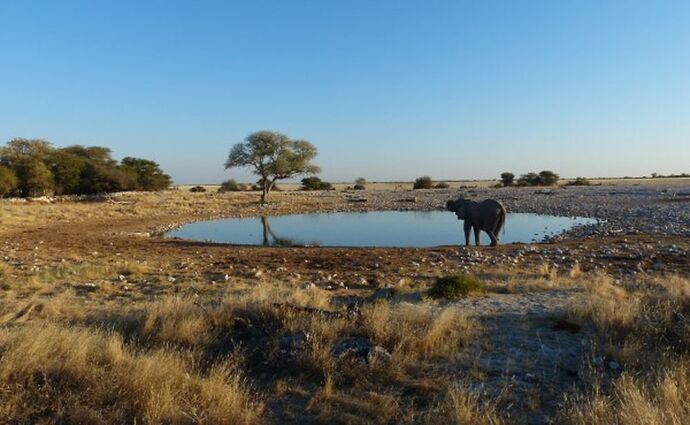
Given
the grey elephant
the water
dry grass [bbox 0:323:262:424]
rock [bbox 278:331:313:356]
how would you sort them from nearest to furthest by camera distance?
1. dry grass [bbox 0:323:262:424]
2. rock [bbox 278:331:313:356]
3. the grey elephant
4. the water

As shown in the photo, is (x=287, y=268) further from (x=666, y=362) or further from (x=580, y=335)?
(x=666, y=362)

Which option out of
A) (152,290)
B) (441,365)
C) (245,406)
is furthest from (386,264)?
(245,406)

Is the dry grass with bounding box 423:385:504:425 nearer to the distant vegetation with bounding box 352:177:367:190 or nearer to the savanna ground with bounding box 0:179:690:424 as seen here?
the savanna ground with bounding box 0:179:690:424

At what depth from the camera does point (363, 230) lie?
29156mm

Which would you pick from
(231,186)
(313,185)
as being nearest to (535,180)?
(313,185)

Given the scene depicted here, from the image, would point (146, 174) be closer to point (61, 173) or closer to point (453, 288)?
point (61, 173)

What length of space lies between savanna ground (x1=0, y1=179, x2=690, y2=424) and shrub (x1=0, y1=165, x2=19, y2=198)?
1764 inches

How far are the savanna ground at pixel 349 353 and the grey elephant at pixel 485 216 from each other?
26.4ft

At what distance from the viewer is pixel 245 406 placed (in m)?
4.85

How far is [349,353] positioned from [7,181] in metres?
54.4

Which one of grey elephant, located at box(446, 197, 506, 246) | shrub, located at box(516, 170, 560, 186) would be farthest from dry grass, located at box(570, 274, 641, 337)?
shrub, located at box(516, 170, 560, 186)

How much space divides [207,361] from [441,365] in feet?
9.55

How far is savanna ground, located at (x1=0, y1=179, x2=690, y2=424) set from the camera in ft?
15.9

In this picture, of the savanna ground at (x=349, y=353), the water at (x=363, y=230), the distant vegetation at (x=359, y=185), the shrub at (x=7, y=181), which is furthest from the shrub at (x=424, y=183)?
the savanna ground at (x=349, y=353)
